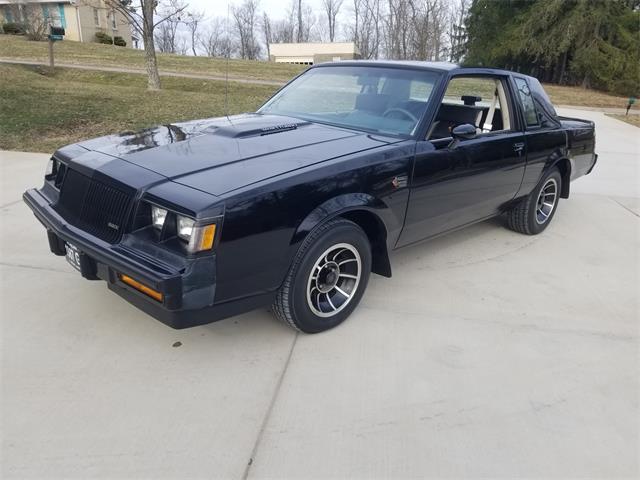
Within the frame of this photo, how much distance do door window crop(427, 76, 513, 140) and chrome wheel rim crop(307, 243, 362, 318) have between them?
4.03ft

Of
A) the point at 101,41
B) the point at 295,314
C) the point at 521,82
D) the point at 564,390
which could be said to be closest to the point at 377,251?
the point at 295,314

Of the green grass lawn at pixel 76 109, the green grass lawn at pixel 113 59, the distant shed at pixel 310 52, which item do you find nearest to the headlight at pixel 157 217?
the green grass lawn at pixel 76 109

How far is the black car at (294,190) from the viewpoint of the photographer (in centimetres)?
245

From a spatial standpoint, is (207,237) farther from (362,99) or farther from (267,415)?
(362,99)

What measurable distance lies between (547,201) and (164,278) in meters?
4.28

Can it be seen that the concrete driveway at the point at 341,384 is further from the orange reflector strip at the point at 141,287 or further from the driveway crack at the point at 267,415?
the orange reflector strip at the point at 141,287

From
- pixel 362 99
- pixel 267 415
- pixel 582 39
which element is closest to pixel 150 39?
pixel 362 99

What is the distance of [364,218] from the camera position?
3.21 meters

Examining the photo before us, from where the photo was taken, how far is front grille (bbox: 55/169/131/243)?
2.63 meters

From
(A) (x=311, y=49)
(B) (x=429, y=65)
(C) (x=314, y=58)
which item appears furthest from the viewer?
(A) (x=311, y=49)

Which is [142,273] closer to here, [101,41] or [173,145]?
[173,145]

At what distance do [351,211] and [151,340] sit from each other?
140cm

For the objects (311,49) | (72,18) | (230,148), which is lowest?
(230,148)

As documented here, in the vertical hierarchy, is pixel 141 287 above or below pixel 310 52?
below
